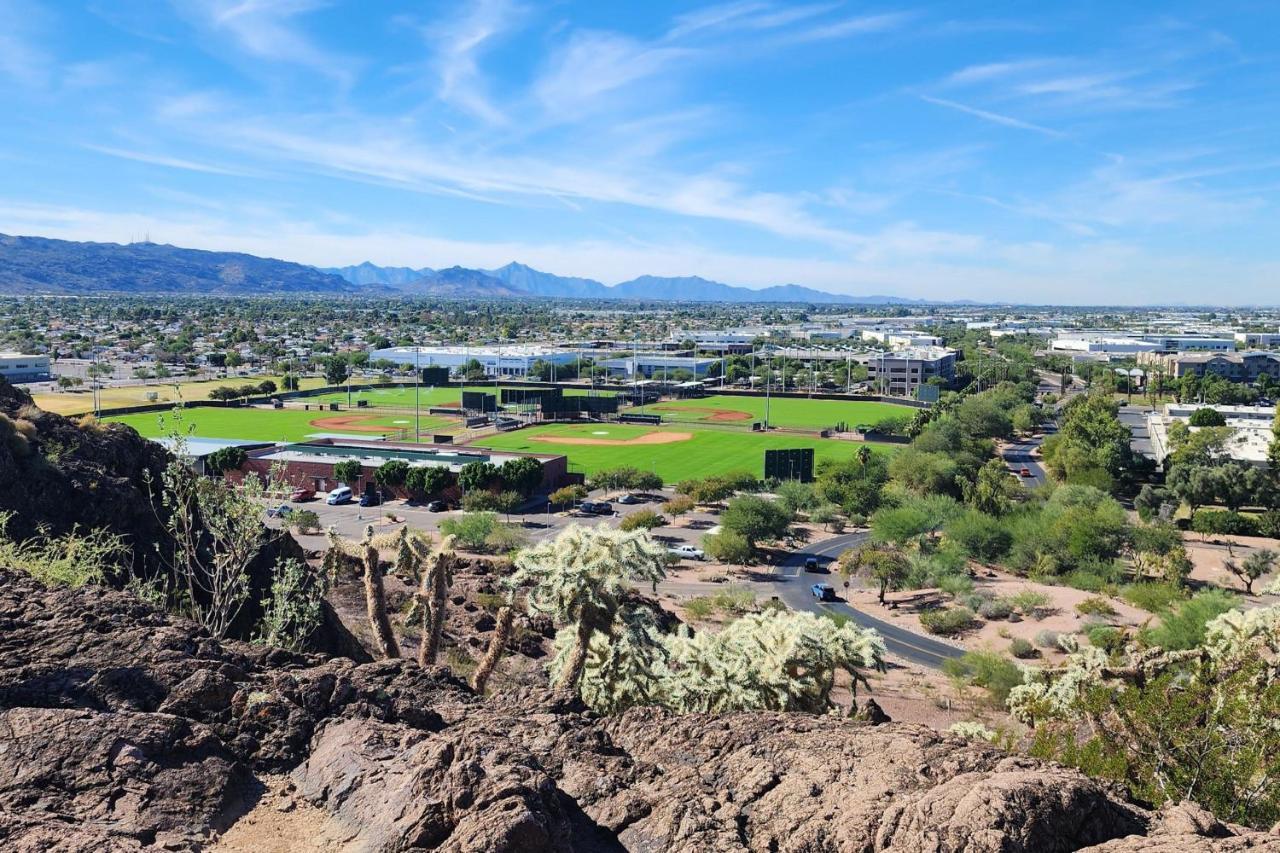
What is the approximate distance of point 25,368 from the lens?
131000 millimetres

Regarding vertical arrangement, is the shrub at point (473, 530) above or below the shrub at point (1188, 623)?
below

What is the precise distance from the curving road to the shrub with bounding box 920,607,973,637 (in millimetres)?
792

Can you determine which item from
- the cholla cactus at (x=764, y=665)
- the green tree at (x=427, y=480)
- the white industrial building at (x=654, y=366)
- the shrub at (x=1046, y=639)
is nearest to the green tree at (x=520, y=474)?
the green tree at (x=427, y=480)

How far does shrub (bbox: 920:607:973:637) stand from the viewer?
42312 mm

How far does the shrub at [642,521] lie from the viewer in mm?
→ 55134

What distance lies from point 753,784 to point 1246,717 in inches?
368

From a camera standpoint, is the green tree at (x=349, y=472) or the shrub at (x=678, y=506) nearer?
the shrub at (x=678, y=506)

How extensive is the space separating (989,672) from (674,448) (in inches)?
2311

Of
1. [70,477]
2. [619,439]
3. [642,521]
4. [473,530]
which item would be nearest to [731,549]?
[642,521]

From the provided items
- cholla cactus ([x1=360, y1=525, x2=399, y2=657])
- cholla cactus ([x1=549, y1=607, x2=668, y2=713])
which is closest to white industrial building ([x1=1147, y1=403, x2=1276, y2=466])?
cholla cactus ([x1=549, y1=607, x2=668, y2=713])

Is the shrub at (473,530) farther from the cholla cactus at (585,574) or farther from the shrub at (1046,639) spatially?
the cholla cactus at (585,574)

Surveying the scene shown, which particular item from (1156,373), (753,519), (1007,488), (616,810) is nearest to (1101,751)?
(616,810)

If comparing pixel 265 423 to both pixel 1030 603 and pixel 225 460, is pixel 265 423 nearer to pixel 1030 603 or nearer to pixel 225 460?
pixel 225 460

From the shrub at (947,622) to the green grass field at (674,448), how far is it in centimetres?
3451
